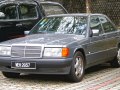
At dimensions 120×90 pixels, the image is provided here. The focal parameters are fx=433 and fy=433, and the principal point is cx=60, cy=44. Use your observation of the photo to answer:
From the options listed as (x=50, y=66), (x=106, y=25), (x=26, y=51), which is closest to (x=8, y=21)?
(x=106, y=25)

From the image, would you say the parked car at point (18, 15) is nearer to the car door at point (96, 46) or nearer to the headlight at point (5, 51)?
the headlight at point (5, 51)

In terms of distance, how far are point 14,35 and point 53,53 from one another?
319cm

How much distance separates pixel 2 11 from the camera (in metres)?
11.9

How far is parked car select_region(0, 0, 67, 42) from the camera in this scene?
11828 millimetres

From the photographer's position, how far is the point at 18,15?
12.3 meters

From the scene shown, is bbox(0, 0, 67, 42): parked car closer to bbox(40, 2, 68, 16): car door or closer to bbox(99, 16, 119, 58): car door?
bbox(40, 2, 68, 16): car door

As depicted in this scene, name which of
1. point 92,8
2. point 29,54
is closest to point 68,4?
point 92,8

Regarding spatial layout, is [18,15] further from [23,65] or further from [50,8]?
[23,65]

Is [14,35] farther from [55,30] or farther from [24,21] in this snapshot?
Result: [55,30]

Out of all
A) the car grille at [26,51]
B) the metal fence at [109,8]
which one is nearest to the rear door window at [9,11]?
the car grille at [26,51]

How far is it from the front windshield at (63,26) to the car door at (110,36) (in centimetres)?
92

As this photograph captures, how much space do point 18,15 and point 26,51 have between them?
125 inches

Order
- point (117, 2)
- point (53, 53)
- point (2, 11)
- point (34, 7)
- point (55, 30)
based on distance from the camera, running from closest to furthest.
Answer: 1. point (53, 53)
2. point (55, 30)
3. point (2, 11)
4. point (34, 7)
5. point (117, 2)

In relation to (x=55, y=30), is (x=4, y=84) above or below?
below
